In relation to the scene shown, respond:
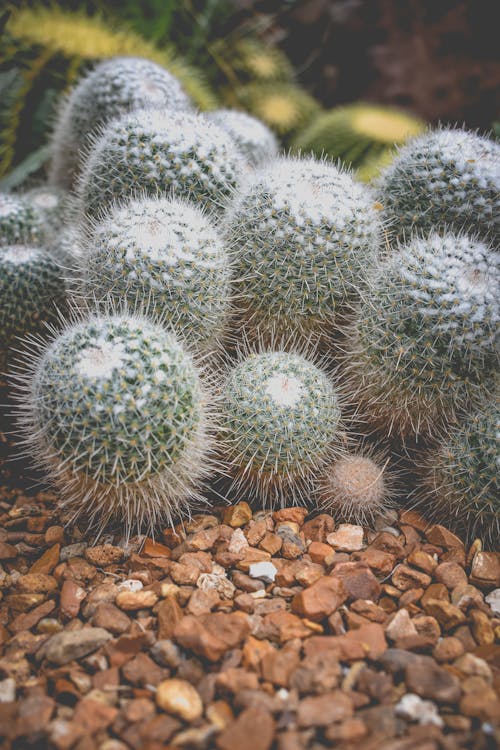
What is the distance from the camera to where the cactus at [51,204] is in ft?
12.1

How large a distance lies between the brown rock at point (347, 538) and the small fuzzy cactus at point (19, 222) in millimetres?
2259

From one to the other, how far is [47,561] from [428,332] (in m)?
1.64

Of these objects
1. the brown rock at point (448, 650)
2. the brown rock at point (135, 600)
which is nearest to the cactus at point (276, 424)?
the brown rock at point (135, 600)

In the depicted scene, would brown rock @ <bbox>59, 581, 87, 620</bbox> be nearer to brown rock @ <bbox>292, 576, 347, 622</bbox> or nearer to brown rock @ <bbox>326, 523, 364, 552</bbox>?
brown rock @ <bbox>292, 576, 347, 622</bbox>

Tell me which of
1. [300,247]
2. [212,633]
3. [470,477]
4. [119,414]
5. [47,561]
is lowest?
[47,561]

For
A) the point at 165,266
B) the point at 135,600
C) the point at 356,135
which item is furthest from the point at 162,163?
the point at 356,135

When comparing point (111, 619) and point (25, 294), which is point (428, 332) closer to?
point (111, 619)

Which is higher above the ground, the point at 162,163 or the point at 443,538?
the point at 162,163

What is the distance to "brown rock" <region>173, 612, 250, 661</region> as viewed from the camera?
5.94 feet

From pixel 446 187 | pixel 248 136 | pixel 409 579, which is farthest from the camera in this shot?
pixel 248 136

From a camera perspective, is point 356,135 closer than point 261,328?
No

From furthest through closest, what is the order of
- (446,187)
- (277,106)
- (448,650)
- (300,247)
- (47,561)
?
(277,106), (446,187), (300,247), (47,561), (448,650)

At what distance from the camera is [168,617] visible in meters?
1.95

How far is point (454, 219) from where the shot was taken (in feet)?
9.16
